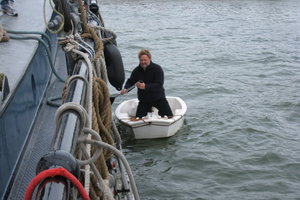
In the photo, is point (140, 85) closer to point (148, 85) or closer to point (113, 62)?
point (148, 85)

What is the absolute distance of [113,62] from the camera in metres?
5.55

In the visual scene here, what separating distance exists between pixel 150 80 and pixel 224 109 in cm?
285

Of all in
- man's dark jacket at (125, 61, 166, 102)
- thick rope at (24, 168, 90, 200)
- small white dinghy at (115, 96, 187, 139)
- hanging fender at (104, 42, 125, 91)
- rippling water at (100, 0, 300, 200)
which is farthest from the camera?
small white dinghy at (115, 96, 187, 139)

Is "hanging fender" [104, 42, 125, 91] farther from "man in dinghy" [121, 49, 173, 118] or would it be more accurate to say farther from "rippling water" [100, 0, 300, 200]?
"rippling water" [100, 0, 300, 200]

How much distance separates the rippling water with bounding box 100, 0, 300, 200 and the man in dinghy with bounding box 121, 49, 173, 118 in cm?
62

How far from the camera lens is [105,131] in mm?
2951

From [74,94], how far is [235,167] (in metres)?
5.26

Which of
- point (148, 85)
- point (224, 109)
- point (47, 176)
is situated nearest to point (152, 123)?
point (148, 85)

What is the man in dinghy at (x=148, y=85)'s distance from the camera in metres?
7.52

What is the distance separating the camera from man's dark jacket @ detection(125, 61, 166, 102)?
760 centimetres

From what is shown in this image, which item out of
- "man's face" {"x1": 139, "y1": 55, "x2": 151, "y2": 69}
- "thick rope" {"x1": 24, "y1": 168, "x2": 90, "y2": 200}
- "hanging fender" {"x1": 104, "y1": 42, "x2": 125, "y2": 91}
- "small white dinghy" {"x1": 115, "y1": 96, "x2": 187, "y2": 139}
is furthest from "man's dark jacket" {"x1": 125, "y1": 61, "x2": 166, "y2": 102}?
"thick rope" {"x1": 24, "y1": 168, "x2": 90, "y2": 200}

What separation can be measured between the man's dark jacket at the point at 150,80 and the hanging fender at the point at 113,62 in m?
1.87

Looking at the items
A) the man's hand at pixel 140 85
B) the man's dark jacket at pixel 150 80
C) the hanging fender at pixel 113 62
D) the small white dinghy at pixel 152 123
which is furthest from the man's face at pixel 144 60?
the hanging fender at pixel 113 62

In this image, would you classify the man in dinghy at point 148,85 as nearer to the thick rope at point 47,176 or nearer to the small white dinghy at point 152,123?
the small white dinghy at point 152,123
